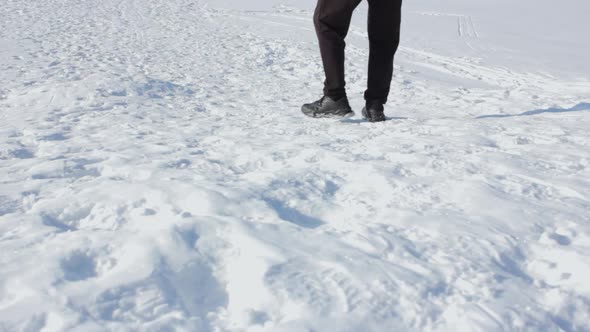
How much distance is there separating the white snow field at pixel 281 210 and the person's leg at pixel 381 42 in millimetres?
212

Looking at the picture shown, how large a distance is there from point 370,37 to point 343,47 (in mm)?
154

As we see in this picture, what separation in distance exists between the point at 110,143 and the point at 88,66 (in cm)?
233

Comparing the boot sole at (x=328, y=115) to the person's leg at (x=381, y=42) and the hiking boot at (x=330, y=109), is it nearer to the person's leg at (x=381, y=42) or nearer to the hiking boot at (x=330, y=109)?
the hiking boot at (x=330, y=109)

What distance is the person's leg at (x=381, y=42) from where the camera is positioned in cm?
247

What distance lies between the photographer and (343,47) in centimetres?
260

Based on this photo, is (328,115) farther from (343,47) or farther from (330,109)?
(343,47)

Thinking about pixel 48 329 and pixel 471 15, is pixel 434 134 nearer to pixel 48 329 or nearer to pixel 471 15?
pixel 48 329

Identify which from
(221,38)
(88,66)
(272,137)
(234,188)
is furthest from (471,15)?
(234,188)

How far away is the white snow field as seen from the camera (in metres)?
1.00

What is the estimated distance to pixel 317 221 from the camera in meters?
1.42

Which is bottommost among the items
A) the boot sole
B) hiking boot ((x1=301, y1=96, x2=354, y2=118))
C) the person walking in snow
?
the boot sole

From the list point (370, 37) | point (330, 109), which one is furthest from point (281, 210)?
point (370, 37)

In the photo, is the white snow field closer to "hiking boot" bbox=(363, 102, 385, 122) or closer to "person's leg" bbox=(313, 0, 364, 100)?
"hiking boot" bbox=(363, 102, 385, 122)

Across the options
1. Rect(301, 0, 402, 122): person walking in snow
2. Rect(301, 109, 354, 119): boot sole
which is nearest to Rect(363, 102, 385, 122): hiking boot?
Rect(301, 0, 402, 122): person walking in snow
